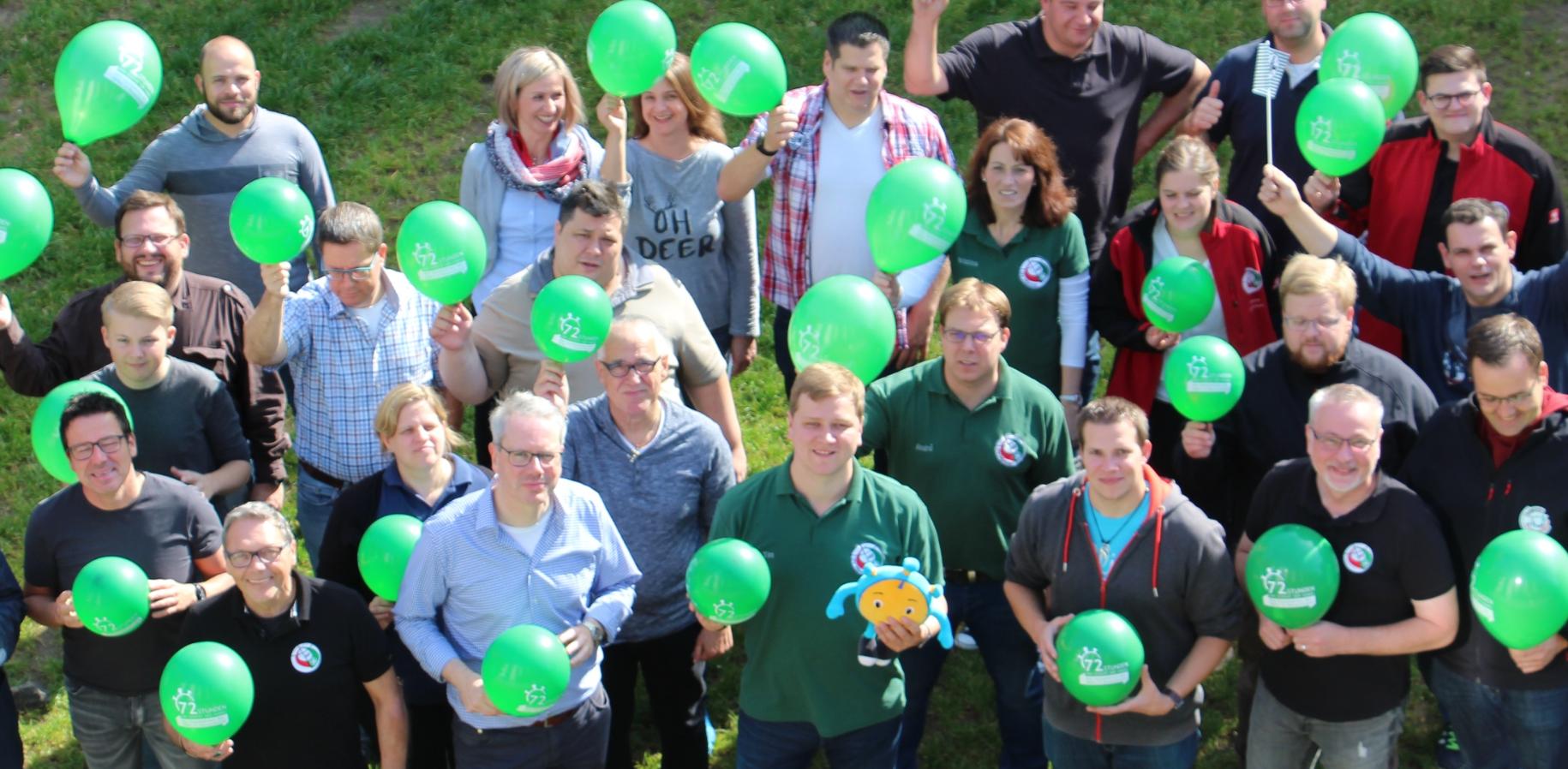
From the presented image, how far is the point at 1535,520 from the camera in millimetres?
5395

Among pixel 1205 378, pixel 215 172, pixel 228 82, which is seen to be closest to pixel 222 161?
pixel 215 172

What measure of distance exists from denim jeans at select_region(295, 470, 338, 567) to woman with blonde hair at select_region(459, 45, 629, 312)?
1.10 m

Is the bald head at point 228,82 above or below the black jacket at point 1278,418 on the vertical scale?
above

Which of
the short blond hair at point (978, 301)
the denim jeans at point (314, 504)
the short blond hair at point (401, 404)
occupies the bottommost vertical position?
the denim jeans at point (314, 504)

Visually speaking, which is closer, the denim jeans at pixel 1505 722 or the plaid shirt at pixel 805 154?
the denim jeans at pixel 1505 722

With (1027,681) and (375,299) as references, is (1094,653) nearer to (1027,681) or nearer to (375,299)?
(1027,681)

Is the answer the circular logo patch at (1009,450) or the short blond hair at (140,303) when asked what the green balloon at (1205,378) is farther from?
the short blond hair at (140,303)

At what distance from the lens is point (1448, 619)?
5348mm

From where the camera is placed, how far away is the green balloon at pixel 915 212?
20.6 ft

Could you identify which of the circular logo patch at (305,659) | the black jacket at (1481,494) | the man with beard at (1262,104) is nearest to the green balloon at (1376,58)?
the man with beard at (1262,104)

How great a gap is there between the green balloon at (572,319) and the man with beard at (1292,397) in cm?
200

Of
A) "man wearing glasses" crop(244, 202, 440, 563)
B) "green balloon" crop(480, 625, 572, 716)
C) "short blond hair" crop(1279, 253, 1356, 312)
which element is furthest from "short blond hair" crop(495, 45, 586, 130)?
"short blond hair" crop(1279, 253, 1356, 312)

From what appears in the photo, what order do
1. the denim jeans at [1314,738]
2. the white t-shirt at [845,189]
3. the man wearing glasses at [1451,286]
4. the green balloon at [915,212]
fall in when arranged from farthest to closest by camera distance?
the white t-shirt at [845,189] → the green balloon at [915,212] → the man wearing glasses at [1451,286] → the denim jeans at [1314,738]

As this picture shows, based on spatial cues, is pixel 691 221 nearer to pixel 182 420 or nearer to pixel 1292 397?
pixel 182 420
